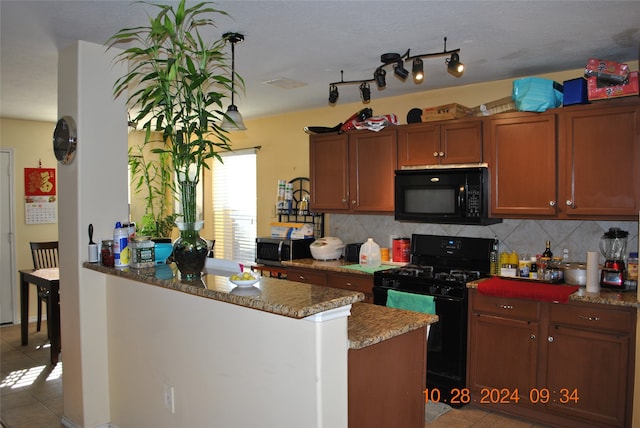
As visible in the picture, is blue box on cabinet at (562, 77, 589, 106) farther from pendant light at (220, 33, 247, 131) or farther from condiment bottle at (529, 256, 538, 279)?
pendant light at (220, 33, 247, 131)

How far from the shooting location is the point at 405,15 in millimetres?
2623

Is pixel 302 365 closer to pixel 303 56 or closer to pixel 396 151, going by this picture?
pixel 303 56

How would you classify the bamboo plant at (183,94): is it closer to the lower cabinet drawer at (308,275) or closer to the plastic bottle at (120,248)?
the plastic bottle at (120,248)

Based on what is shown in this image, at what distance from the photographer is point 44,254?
5.53 metres

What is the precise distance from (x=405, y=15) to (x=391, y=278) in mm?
2022

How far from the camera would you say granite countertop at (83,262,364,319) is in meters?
1.80

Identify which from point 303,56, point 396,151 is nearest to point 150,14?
point 303,56

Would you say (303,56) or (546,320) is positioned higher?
(303,56)

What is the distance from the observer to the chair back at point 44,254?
5.41 meters

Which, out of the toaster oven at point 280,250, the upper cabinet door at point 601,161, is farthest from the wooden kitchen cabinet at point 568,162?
the toaster oven at point 280,250

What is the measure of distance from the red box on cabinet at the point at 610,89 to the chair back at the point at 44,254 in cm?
531

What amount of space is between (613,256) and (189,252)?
2.82 metres

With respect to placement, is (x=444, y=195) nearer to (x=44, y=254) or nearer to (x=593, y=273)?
(x=593, y=273)

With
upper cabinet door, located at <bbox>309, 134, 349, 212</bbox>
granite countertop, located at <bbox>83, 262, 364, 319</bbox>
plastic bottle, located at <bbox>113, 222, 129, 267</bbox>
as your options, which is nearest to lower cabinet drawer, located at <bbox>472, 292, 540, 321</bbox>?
upper cabinet door, located at <bbox>309, 134, 349, 212</bbox>
